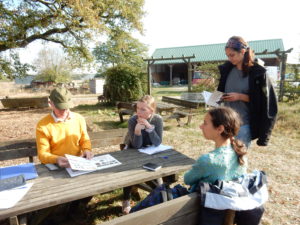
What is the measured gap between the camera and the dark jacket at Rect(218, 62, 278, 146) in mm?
2434

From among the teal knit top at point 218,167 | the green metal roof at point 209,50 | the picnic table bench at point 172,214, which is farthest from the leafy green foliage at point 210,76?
the green metal roof at point 209,50

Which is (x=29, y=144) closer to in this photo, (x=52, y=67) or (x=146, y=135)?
(x=146, y=135)

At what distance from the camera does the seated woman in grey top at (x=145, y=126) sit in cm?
279

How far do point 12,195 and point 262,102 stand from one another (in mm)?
2419

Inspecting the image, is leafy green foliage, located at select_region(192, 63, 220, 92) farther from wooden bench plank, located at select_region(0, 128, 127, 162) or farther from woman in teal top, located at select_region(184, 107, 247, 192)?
woman in teal top, located at select_region(184, 107, 247, 192)

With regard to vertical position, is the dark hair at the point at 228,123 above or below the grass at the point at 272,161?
above

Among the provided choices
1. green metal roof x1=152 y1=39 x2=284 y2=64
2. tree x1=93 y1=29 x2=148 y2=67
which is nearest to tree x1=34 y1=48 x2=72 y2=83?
tree x1=93 y1=29 x2=148 y2=67

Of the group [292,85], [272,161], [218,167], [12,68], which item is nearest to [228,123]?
[218,167]

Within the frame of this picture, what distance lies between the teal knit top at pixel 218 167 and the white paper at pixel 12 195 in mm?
1255

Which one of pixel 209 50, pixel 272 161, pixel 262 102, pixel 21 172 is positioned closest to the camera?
pixel 21 172

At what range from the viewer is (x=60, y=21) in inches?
351

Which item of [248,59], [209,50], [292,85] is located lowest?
[292,85]

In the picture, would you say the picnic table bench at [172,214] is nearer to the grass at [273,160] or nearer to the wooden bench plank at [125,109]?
the grass at [273,160]

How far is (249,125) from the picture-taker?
2.62 meters
